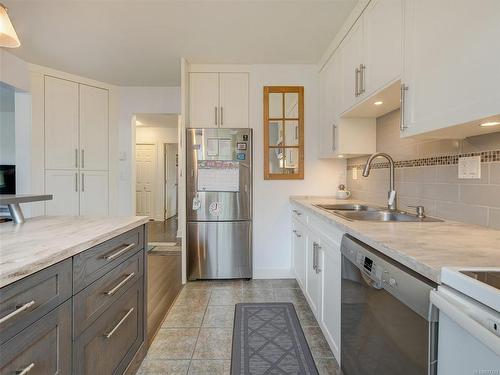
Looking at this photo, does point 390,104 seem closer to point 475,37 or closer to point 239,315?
point 475,37

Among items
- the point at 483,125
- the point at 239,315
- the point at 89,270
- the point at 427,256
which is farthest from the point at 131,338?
the point at 483,125

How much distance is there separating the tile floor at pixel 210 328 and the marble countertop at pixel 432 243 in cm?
93

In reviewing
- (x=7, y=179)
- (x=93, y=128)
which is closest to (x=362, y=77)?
(x=93, y=128)

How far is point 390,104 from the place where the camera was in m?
1.89

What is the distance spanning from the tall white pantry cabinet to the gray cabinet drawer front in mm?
2404

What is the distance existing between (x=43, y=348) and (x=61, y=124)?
320 cm

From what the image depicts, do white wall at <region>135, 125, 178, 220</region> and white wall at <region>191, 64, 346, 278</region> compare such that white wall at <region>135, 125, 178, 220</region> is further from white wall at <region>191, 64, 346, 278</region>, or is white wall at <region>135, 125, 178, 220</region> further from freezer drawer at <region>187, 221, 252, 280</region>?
freezer drawer at <region>187, 221, 252, 280</region>

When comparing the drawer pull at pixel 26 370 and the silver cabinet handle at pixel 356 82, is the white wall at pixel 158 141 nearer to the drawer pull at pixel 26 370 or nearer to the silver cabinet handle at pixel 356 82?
the silver cabinet handle at pixel 356 82

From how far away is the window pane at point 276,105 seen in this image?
3.01m

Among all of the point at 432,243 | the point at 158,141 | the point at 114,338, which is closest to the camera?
the point at 432,243

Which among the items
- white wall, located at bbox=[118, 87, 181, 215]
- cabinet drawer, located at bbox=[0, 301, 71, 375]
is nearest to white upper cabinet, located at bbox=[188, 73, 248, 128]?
white wall, located at bbox=[118, 87, 181, 215]

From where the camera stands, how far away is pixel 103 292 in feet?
3.89

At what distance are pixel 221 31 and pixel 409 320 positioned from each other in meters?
2.44

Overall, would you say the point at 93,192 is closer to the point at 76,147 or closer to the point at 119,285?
the point at 76,147
